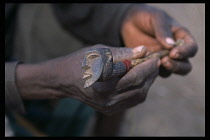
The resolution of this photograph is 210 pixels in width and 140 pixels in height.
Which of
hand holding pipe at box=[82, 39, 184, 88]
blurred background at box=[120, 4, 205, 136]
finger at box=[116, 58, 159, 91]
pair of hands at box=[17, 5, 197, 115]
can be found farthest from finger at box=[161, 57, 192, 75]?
blurred background at box=[120, 4, 205, 136]

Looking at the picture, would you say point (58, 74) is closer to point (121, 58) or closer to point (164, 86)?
point (121, 58)

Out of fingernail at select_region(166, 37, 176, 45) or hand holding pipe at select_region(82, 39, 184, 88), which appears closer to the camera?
hand holding pipe at select_region(82, 39, 184, 88)

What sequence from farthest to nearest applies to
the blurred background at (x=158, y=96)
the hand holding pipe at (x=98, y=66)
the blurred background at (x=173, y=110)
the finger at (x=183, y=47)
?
1. the blurred background at (x=173, y=110)
2. the blurred background at (x=158, y=96)
3. the finger at (x=183, y=47)
4. the hand holding pipe at (x=98, y=66)

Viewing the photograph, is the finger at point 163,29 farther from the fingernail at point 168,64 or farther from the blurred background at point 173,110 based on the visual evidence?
the blurred background at point 173,110

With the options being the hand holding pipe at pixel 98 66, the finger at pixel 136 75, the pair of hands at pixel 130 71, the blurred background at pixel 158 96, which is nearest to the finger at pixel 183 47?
the pair of hands at pixel 130 71

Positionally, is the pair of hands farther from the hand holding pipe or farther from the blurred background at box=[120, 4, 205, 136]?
the blurred background at box=[120, 4, 205, 136]
